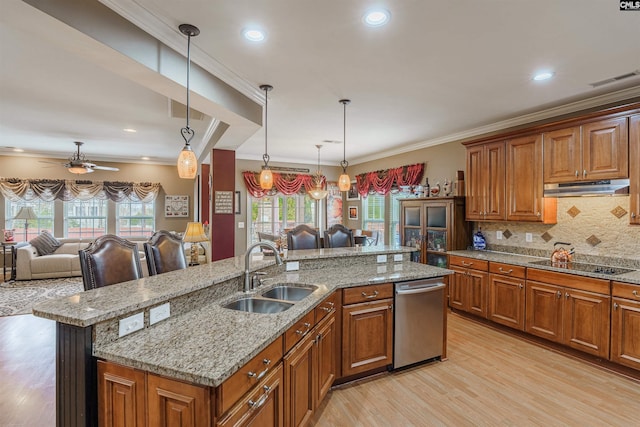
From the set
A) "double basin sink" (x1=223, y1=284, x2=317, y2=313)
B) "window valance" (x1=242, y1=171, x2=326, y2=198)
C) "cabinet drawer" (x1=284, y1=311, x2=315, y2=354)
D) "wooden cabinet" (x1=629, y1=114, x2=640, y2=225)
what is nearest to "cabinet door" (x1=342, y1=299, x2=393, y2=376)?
"double basin sink" (x1=223, y1=284, x2=317, y2=313)

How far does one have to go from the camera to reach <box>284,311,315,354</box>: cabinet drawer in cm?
175

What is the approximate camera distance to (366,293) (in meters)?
2.68

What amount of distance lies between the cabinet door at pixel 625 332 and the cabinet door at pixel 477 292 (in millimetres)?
1245

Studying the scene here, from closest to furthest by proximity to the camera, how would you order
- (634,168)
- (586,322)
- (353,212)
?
(634,168) < (586,322) < (353,212)

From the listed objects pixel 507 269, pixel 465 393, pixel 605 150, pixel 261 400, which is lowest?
pixel 465 393

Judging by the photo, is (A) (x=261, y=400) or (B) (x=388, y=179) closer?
(A) (x=261, y=400)

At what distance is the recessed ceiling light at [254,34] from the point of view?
2.25 metres

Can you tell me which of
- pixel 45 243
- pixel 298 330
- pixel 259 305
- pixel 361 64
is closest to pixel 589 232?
pixel 361 64

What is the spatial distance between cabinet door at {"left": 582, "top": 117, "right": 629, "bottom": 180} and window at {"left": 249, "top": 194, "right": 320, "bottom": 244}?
5.41 m

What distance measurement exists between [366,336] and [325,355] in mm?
498

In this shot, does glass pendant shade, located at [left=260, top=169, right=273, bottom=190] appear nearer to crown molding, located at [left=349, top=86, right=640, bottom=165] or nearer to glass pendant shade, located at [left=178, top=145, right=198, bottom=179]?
glass pendant shade, located at [left=178, top=145, right=198, bottom=179]

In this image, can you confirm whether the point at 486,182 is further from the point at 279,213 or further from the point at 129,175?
the point at 129,175

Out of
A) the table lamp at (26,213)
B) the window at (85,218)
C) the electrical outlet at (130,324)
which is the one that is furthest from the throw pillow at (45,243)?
the electrical outlet at (130,324)

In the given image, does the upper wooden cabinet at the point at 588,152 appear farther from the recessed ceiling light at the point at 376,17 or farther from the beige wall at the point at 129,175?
the beige wall at the point at 129,175
